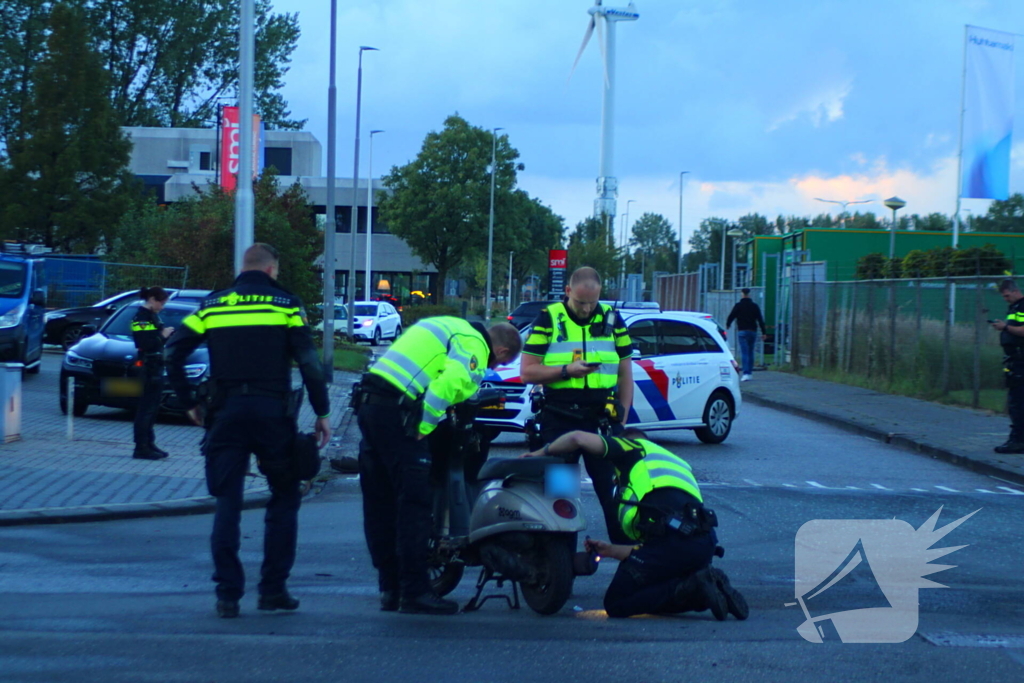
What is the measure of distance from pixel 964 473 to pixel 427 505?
29.6 feet

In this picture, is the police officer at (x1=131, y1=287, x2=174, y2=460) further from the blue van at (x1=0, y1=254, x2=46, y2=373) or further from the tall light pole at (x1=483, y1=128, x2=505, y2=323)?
the tall light pole at (x1=483, y1=128, x2=505, y2=323)

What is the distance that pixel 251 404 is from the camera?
573cm

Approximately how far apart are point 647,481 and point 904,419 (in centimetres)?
1318

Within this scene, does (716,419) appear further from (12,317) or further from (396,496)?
(12,317)

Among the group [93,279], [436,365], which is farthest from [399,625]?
[93,279]

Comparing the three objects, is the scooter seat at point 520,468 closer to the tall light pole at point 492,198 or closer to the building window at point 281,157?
the tall light pole at point 492,198

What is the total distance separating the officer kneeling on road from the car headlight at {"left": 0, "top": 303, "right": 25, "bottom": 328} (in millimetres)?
13864

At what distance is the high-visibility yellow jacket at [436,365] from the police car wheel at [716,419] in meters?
9.04

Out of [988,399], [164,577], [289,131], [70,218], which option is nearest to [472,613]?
[164,577]

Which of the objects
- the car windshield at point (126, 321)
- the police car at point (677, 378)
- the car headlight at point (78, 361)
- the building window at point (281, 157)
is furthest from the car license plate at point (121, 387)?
the building window at point (281, 157)

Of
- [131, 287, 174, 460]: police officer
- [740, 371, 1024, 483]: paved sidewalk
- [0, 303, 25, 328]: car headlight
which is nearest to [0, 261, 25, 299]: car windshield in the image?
[0, 303, 25, 328]: car headlight

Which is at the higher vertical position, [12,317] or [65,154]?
[65,154]

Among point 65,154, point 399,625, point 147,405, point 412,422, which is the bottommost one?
point 399,625

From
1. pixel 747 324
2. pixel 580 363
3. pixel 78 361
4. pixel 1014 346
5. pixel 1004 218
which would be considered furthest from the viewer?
pixel 1004 218
